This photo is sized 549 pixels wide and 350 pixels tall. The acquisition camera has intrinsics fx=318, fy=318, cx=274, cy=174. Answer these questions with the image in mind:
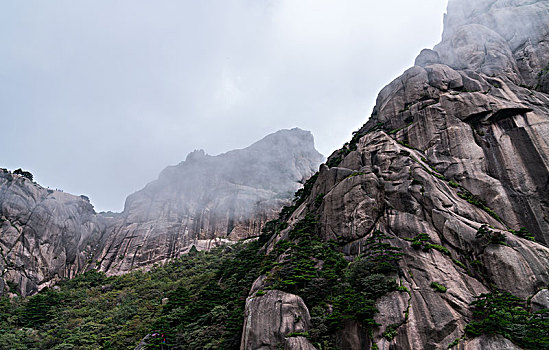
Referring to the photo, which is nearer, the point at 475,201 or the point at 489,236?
the point at 489,236

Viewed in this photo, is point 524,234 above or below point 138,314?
above

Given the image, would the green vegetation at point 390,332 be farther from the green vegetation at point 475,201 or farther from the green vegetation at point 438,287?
the green vegetation at point 475,201

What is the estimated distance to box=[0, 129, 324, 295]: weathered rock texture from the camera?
61.4 meters

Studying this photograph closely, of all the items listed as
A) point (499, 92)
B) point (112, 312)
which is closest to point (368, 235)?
point (499, 92)

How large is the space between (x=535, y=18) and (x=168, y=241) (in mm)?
85707

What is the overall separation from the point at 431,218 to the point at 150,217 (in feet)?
257

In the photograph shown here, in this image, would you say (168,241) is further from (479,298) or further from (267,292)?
(479,298)

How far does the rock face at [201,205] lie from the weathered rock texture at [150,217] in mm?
255

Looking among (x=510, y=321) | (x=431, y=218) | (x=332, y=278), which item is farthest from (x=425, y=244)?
(x=332, y=278)

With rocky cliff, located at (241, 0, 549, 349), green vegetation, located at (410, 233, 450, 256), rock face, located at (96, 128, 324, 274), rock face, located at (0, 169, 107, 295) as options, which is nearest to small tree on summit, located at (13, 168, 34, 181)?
rock face, located at (0, 169, 107, 295)

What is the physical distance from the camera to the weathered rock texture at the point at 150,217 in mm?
61438

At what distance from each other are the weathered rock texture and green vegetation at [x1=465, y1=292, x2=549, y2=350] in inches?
2542

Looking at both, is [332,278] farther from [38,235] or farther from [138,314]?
[38,235]

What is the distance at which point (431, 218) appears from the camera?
86.2ft
